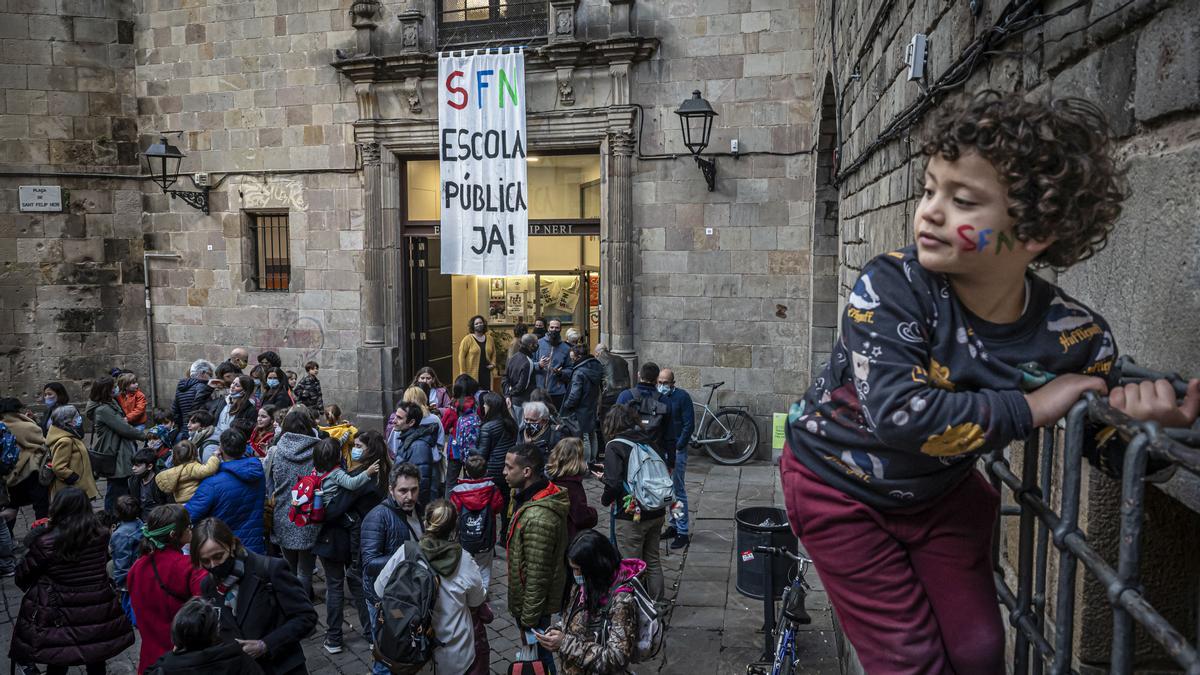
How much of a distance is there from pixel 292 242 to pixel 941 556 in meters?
13.7

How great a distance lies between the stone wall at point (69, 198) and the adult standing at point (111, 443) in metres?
6.77

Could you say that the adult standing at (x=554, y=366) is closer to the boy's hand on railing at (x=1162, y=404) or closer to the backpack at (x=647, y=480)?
the backpack at (x=647, y=480)

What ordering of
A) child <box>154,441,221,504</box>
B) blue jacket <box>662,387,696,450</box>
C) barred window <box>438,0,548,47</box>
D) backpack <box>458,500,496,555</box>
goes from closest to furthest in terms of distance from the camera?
backpack <box>458,500,496,555</box>
child <box>154,441,221,504</box>
blue jacket <box>662,387,696,450</box>
barred window <box>438,0,548,47</box>

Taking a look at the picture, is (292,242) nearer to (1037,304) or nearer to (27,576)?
(27,576)

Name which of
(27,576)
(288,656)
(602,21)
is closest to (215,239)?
(602,21)

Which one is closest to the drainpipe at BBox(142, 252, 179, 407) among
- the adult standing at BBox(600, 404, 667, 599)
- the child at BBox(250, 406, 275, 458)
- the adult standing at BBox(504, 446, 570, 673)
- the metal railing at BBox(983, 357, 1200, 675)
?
the child at BBox(250, 406, 275, 458)

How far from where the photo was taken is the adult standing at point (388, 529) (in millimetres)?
5256

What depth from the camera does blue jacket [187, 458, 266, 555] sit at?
5957 millimetres

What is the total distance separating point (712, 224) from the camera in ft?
39.4

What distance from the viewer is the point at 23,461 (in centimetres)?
803

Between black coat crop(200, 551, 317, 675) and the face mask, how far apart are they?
0.03 metres

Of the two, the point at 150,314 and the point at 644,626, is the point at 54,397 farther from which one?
the point at 644,626

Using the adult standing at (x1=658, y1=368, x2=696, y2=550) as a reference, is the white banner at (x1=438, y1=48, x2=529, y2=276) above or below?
above

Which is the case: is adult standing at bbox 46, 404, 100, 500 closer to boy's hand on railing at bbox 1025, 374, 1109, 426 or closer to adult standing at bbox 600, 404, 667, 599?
adult standing at bbox 600, 404, 667, 599
